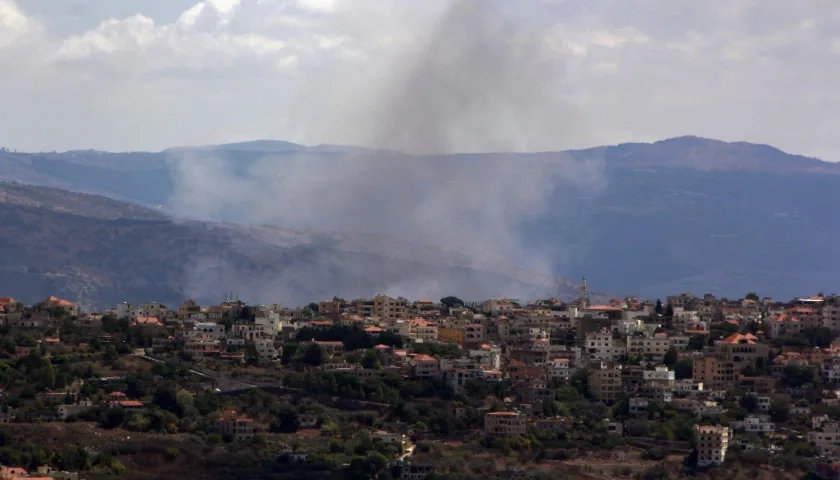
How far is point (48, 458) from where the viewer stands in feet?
199

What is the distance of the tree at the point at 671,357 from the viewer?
262 feet

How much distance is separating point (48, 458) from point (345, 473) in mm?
7470

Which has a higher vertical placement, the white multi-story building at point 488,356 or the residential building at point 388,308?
the residential building at point 388,308

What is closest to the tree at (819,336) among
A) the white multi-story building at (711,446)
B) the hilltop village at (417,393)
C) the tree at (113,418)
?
the hilltop village at (417,393)

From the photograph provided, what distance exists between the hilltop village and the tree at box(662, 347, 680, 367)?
0.30 feet

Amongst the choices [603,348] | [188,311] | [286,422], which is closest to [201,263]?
[188,311]

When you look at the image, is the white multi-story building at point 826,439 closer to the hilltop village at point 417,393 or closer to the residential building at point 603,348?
the hilltop village at point 417,393

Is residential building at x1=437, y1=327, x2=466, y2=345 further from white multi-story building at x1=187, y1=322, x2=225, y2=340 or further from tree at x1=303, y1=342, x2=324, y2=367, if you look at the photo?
tree at x1=303, y1=342, x2=324, y2=367

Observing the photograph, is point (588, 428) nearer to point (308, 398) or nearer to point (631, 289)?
point (308, 398)

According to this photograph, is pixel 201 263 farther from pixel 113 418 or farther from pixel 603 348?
pixel 113 418

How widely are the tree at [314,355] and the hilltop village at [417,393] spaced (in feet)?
0.23

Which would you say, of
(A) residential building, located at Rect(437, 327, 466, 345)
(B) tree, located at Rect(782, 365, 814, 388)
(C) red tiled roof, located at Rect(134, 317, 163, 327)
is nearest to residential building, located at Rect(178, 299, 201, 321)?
(C) red tiled roof, located at Rect(134, 317, 163, 327)

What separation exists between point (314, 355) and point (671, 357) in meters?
12.1

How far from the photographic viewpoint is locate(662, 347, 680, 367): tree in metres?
79.9
